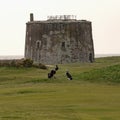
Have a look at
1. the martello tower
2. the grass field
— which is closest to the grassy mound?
the grass field

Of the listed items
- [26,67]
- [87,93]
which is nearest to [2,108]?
[87,93]

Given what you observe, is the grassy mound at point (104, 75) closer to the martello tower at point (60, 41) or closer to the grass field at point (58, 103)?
the grass field at point (58, 103)

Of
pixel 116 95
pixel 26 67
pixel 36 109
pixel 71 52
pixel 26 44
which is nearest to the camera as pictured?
pixel 36 109

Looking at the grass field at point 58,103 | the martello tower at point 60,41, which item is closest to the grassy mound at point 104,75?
the grass field at point 58,103

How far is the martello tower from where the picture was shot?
62.9 metres

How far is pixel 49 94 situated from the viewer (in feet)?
81.9

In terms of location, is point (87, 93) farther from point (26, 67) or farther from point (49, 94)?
point (26, 67)

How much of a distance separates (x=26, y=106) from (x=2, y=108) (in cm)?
100

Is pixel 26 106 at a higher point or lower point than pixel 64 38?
lower

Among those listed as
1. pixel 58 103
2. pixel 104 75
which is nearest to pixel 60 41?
pixel 104 75

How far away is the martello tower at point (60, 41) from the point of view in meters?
62.9

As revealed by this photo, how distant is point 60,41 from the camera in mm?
62875

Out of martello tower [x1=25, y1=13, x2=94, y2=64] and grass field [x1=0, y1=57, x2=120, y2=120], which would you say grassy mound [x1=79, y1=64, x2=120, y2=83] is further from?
martello tower [x1=25, y1=13, x2=94, y2=64]

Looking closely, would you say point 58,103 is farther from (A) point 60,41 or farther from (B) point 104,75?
(A) point 60,41
